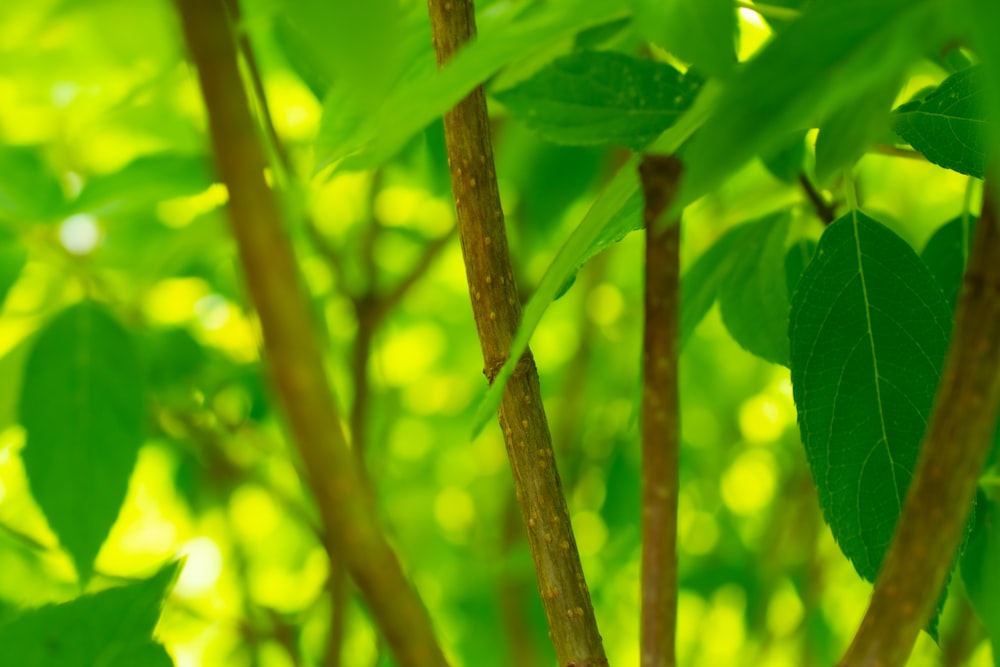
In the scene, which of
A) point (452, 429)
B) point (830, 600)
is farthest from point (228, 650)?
point (830, 600)

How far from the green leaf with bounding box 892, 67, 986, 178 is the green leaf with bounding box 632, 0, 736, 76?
0.12 metres

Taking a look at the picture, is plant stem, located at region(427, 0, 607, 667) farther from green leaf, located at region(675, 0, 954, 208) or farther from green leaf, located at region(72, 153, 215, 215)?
green leaf, located at region(72, 153, 215, 215)

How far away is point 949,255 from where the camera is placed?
1.37 ft

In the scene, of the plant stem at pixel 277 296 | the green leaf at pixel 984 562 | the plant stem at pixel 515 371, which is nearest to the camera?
the plant stem at pixel 277 296

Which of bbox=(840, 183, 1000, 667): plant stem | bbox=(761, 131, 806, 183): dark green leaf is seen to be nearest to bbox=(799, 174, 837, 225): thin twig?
bbox=(761, 131, 806, 183): dark green leaf

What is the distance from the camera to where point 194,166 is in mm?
594

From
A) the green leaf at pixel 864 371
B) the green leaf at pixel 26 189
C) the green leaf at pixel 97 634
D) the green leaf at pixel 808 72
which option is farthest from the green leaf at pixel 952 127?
the green leaf at pixel 26 189

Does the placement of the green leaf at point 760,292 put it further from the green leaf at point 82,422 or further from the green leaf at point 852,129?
the green leaf at point 82,422

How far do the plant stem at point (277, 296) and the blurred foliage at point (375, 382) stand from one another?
0.36 metres

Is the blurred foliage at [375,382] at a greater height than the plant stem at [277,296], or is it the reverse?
the plant stem at [277,296]

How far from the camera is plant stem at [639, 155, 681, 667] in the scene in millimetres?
186

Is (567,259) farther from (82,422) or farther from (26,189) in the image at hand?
(26,189)

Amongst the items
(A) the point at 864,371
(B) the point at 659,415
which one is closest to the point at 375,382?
(A) the point at 864,371

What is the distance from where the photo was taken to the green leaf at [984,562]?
1.27 feet
